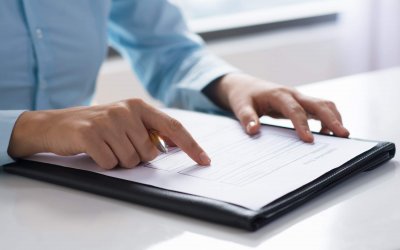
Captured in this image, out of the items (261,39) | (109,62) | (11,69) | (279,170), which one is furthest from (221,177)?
(261,39)

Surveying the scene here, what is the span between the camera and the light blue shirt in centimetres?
117

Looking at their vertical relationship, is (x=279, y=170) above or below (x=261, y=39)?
above

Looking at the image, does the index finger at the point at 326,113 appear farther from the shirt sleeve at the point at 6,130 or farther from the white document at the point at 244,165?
the shirt sleeve at the point at 6,130

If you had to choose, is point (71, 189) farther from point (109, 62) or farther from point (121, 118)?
point (109, 62)

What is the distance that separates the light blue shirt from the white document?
32 cm

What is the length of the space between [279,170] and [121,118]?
0.22 metres

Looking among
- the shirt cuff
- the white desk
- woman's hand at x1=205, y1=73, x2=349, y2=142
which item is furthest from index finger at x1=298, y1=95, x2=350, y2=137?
the shirt cuff

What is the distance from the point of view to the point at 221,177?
2.44 ft

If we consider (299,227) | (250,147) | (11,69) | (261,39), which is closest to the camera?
(299,227)

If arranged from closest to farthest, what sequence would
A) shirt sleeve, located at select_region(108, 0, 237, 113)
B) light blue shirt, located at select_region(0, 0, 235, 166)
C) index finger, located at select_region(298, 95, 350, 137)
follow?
1. index finger, located at select_region(298, 95, 350, 137)
2. light blue shirt, located at select_region(0, 0, 235, 166)
3. shirt sleeve, located at select_region(108, 0, 237, 113)

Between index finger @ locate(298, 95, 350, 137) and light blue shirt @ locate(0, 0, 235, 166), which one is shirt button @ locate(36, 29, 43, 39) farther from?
index finger @ locate(298, 95, 350, 137)

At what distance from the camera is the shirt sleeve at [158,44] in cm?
137

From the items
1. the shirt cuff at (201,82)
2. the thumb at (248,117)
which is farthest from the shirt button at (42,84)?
the thumb at (248,117)

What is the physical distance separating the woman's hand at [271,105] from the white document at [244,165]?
2cm
